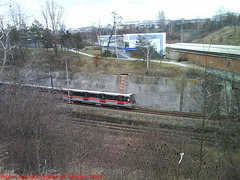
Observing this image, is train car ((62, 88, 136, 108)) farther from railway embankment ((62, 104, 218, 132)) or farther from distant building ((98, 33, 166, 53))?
distant building ((98, 33, 166, 53))

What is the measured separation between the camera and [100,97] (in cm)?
2158

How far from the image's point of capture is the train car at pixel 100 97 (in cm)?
2050

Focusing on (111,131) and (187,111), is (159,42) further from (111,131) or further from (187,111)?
(111,131)

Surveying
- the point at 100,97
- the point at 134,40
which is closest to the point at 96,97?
the point at 100,97

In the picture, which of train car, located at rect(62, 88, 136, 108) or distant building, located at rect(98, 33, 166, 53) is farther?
distant building, located at rect(98, 33, 166, 53)

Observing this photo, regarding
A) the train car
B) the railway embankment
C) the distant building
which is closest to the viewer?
the railway embankment

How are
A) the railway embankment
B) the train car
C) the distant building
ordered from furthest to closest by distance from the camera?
the distant building < the train car < the railway embankment

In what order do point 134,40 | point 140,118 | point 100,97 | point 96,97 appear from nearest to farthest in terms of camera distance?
point 140,118
point 100,97
point 96,97
point 134,40

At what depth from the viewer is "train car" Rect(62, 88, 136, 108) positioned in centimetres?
2050

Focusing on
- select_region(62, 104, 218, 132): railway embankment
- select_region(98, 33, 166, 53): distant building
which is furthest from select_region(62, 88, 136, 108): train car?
select_region(98, 33, 166, 53): distant building

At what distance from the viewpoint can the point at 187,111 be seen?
844 inches

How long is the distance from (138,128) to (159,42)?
20.8 metres

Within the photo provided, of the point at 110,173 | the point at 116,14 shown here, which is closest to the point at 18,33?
the point at 116,14

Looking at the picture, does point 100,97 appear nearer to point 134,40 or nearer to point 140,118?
point 140,118
